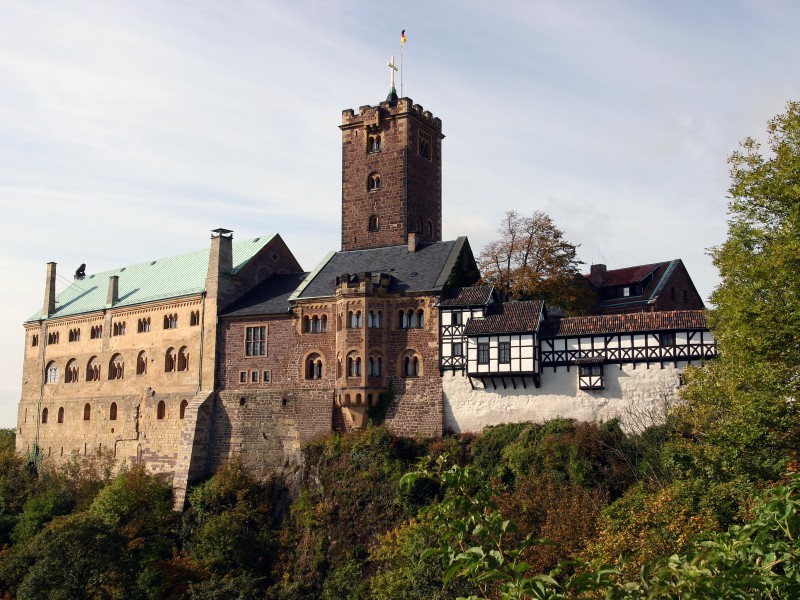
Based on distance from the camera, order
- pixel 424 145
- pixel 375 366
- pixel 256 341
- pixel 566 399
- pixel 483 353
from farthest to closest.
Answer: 1. pixel 424 145
2. pixel 256 341
3. pixel 375 366
4. pixel 483 353
5. pixel 566 399

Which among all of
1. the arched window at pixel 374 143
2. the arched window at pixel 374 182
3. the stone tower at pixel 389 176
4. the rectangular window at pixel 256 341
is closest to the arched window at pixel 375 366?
the rectangular window at pixel 256 341

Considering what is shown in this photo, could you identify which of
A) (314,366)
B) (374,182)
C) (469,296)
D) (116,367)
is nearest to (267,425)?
(314,366)

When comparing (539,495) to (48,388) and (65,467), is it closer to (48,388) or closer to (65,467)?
(65,467)

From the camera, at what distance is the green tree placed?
2653 cm

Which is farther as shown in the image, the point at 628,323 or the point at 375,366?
the point at 375,366

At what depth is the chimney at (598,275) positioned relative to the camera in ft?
195

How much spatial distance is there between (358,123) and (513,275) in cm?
1417

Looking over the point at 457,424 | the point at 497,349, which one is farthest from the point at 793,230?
the point at 457,424

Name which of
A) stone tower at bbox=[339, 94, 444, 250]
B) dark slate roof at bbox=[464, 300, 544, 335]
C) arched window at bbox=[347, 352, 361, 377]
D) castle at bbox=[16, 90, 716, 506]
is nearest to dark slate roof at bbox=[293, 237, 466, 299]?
castle at bbox=[16, 90, 716, 506]

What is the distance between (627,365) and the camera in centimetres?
4200

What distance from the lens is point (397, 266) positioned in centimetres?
5038

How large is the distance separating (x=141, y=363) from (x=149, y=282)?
19.7ft

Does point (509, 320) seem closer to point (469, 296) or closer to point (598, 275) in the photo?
point (469, 296)

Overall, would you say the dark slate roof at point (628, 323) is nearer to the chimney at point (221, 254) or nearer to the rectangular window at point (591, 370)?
the rectangular window at point (591, 370)
